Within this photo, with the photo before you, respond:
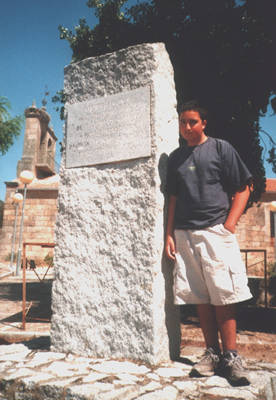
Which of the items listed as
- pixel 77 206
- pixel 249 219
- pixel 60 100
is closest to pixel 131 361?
pixel 77 206

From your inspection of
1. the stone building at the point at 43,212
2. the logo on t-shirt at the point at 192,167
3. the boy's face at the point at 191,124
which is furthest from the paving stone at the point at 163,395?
the stone building at the point at 43,212

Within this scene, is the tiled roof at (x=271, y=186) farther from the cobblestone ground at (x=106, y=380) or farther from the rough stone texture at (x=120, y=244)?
the cobblestone ground at (x=106, y=380)

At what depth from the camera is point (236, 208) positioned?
2.11 m

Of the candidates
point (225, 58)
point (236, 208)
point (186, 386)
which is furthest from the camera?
point (225, 58)

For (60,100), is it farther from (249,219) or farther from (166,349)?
(249,219)

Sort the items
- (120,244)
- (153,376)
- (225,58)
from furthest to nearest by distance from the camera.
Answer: (225,58), (120,244), (153,376)

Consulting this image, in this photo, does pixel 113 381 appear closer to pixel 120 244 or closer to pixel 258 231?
pixel 120 244

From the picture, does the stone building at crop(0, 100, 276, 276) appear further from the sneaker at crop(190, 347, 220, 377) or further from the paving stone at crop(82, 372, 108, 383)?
the paving stone at crop(82, 372, 108, 383)

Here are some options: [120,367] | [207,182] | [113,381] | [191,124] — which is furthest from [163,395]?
[191,124]

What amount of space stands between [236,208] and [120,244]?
0.87 metres

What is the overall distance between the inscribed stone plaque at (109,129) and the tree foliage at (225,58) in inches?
94.9

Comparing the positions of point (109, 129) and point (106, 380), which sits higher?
point (109, 129)

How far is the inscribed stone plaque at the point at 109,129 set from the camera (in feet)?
8.02

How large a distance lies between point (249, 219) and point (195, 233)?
13835mm
